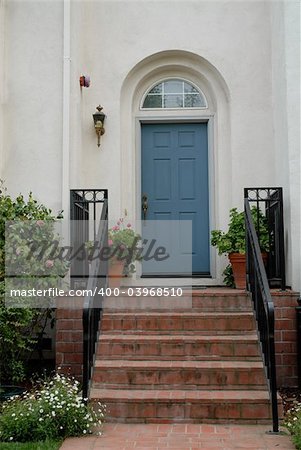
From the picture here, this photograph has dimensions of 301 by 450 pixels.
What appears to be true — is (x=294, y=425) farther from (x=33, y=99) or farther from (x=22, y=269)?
(x=33, y=99)

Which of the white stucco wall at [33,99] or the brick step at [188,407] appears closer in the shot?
the brick step at [188,407]

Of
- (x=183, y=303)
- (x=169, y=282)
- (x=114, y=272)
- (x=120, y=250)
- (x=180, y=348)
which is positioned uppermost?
(x=120, y=250)

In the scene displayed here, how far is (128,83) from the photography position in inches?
316

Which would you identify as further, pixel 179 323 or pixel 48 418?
pixel 179 323

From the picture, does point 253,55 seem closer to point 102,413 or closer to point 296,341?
point 296,341

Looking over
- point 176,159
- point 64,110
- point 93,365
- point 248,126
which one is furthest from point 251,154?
point 93,365

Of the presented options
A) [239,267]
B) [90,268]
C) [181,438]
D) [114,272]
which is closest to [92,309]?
[90,268]

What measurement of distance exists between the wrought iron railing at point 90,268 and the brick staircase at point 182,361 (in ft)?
0.59

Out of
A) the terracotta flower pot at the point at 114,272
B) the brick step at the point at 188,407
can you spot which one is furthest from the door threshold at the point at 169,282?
the brick step at the point at 188,407

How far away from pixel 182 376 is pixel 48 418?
1.34 metres

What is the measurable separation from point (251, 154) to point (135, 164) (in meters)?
1.56

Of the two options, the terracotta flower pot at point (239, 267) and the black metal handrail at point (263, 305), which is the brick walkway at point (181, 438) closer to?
the black metal handrail at point (263, 305)

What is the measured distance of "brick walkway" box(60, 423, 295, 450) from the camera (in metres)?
4.22

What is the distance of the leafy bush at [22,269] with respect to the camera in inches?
236
